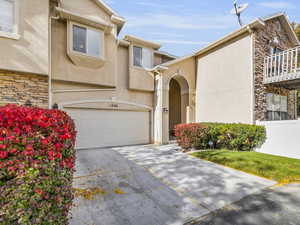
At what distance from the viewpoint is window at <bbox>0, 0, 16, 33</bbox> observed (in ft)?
19.1

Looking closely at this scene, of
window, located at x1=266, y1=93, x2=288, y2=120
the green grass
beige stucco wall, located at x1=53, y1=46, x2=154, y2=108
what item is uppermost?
beige stucco wall, located at x1=53, y1=46, x2=154, y2=108

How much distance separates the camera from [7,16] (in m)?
5.91

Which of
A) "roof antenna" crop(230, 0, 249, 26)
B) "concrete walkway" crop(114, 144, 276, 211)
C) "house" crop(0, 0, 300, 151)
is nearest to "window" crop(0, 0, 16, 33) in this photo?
"house" crop(0, 0, 300, 151)

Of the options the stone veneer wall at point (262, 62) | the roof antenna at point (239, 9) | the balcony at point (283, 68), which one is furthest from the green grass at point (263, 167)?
the roof antenna at point (239, 9)

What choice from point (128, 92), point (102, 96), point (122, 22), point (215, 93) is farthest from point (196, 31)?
point (102, 96)

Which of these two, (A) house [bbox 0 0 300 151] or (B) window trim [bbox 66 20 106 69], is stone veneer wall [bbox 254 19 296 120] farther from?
(B) window trim [bbox 66 20 106 69]

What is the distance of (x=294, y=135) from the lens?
731 centimetres

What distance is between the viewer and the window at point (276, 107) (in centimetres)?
948

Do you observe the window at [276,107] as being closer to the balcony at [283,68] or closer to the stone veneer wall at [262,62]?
the stone veneer wall at [262,62]

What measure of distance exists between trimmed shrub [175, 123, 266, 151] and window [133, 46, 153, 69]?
5205 millimetres

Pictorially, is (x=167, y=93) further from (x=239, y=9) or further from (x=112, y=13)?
(x=239, y=9)

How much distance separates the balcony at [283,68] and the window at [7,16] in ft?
41.4

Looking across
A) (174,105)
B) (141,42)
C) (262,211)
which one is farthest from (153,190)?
(174,105)

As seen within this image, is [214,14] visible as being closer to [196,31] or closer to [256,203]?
[196,31]
